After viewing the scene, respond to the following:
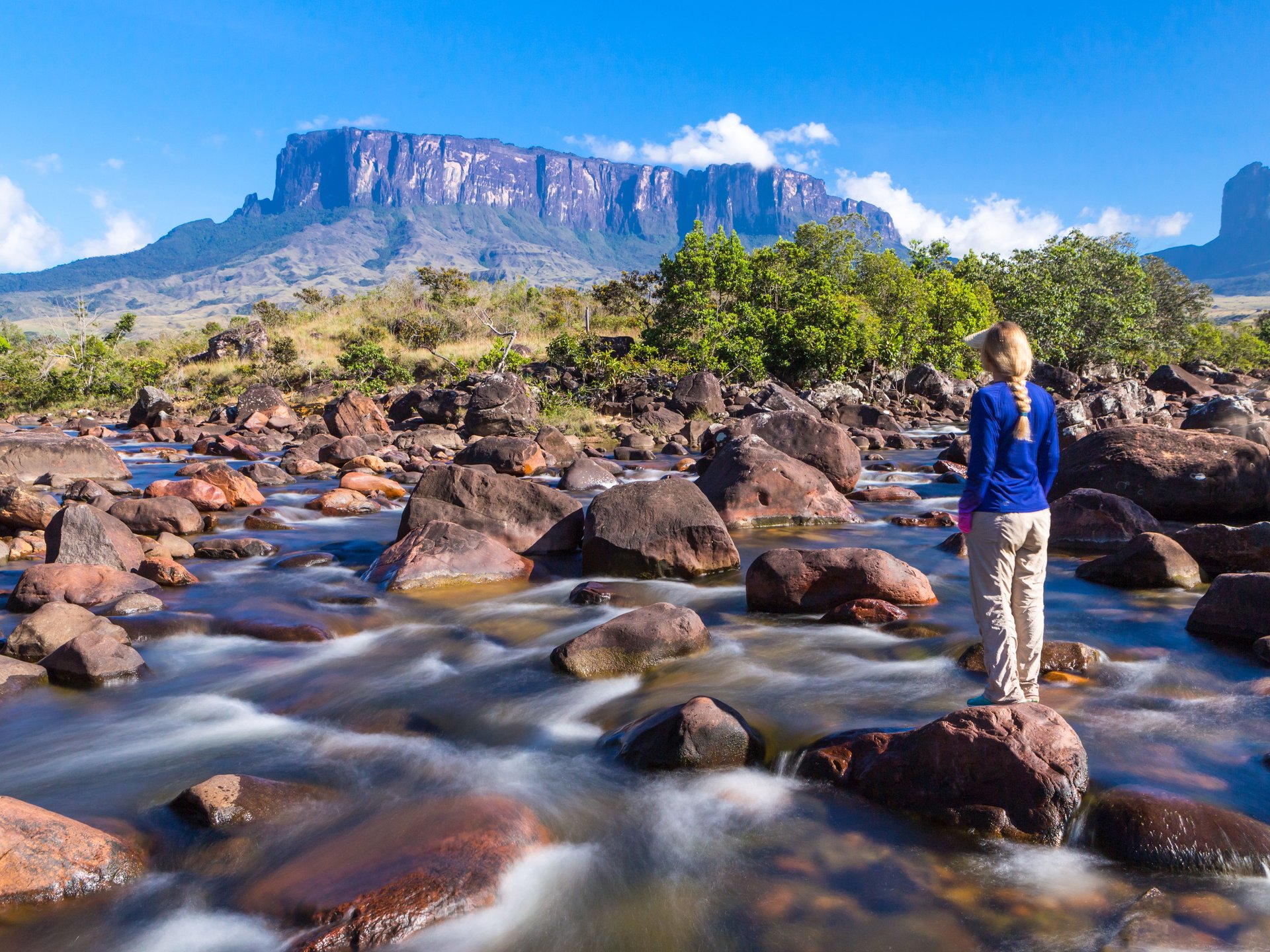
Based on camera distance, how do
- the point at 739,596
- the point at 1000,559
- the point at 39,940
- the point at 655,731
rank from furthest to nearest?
the point at 739,596 < the point at 655,731 < the point at 1000,559 < the point at 39,940

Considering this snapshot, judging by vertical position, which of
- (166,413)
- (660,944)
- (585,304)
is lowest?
(660,944)

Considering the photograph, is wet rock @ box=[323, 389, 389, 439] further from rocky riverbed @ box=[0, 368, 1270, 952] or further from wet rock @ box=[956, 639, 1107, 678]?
wet rock @ box=[956, 639, 1107, 678]

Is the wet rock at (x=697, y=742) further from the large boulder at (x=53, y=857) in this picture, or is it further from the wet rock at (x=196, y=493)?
the wet rock at (x=196, y=493)

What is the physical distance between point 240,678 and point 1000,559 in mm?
5945

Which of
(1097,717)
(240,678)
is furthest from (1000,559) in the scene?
(240,678)

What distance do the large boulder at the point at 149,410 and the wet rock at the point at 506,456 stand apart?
18208 mm

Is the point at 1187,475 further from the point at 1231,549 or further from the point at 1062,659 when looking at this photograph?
the point at 1062,659

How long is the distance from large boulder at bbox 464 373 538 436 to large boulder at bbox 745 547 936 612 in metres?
17.7

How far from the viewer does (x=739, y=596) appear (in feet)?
28.6

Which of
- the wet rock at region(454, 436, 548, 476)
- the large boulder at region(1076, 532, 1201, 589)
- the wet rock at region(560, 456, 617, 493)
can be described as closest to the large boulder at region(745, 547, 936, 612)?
the large boulder at region(1076, 532, 1201, 589)

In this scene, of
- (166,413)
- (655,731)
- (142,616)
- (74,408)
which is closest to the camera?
(655,731)

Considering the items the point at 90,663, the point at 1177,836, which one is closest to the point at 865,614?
the point at 1177,836

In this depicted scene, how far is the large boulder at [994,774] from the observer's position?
162 inches

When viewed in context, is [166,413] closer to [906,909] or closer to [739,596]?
[739,596]
